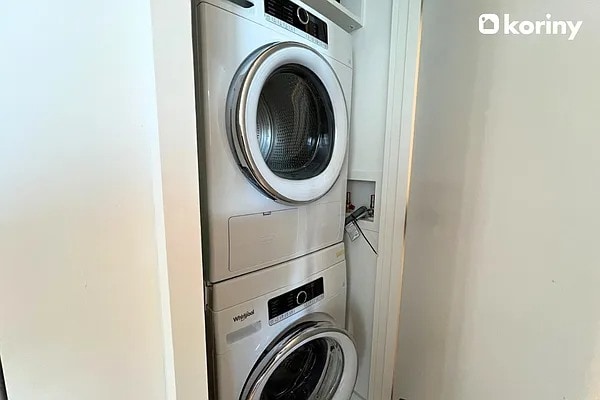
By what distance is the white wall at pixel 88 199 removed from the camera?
50cm

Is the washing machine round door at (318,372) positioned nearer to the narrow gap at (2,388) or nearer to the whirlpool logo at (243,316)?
the whirlpool logo at (243,316)

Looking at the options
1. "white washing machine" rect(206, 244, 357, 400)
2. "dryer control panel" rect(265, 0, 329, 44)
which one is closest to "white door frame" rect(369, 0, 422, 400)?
"white washing machine" rect(206, 244, 357, 400)

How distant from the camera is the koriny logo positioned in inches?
33.5

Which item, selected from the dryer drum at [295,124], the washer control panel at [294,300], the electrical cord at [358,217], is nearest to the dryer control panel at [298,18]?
the dryer drum at [295,124]

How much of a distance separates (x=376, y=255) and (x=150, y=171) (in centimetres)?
94

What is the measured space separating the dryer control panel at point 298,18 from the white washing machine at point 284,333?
72cm

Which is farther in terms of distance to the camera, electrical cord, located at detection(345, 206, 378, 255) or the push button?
electrical cord, located at detection(345, 206, 378, 255)

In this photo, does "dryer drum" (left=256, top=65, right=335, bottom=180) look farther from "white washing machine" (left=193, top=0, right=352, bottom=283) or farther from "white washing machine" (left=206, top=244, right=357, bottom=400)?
"white washing machine" (left=206, top=244, right=357, bottom=400)

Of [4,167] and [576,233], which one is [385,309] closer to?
[576,233]

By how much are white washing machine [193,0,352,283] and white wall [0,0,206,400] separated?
0.72ft

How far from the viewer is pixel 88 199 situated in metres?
0.54

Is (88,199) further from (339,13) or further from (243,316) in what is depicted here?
(339,13)

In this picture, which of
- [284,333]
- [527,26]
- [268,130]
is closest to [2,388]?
[284,333]

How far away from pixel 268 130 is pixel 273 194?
0.25 metres
